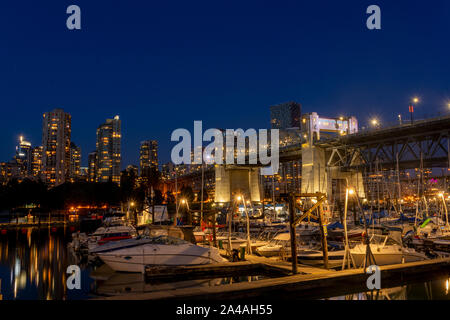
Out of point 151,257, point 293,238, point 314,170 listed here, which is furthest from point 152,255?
point 314,170

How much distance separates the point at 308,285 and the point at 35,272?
832 inches

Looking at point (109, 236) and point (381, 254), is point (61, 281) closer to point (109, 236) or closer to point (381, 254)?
point (109, 236)

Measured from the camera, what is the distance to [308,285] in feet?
53.4

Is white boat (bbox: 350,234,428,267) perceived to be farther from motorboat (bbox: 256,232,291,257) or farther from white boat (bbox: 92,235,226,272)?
white boat (bbox: 92,235,226,272)

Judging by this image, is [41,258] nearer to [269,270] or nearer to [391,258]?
[269,270]

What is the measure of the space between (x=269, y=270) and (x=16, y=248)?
33461mm

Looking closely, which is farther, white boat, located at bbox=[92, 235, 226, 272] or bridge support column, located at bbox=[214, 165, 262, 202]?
bridge support column, located at bbox=[214, 165, 262, 202]

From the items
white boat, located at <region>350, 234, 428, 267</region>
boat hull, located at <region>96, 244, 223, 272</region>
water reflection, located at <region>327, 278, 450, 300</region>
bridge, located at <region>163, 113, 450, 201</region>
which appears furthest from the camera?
bridge, located at <region>163, 113, 450, 201</region>

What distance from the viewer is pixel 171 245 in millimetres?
22094

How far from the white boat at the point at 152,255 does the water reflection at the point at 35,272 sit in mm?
2417

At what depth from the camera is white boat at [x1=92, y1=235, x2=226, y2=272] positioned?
70.8 feet

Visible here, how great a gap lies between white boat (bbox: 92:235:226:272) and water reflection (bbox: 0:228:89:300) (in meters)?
2.42

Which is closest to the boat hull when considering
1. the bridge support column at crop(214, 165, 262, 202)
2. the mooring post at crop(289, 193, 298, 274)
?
the mooring post at crop(289, 193, 298, 274)
